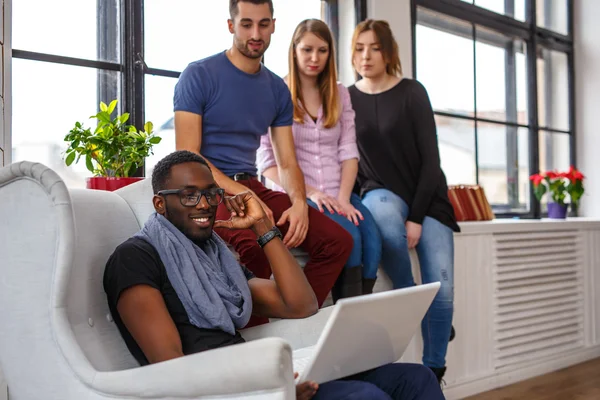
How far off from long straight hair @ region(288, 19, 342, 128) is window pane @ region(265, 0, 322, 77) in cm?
60

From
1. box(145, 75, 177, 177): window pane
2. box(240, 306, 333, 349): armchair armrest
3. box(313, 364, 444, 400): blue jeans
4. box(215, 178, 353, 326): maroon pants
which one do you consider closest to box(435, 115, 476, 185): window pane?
box(145, 75, 177, 177): window pane

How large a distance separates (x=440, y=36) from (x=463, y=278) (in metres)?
1.50

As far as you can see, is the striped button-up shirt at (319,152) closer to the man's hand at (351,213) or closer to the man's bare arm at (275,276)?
the man's hand at (351,213)

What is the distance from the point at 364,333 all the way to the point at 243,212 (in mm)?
487

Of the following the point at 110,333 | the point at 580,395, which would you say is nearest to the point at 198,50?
the point at 110,333

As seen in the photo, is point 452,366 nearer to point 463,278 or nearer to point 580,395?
point 463,278

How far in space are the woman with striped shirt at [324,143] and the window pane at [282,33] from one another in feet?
1.96

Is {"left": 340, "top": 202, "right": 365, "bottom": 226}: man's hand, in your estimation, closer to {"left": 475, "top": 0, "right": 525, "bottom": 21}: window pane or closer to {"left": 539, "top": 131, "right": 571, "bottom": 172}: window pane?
{"left": 475, "top": 0, "right": 525, "bottom": 21}: window pane

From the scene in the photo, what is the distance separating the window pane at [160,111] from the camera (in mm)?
2869

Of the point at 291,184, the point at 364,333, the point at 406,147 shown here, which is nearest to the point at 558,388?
the point at 406,147

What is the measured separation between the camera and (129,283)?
1501 mm

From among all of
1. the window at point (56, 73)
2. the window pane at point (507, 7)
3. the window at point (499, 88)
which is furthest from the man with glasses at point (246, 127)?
the window pane at point (507, 7)

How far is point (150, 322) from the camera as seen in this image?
4.84 feet

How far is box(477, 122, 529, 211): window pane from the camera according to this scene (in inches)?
182
